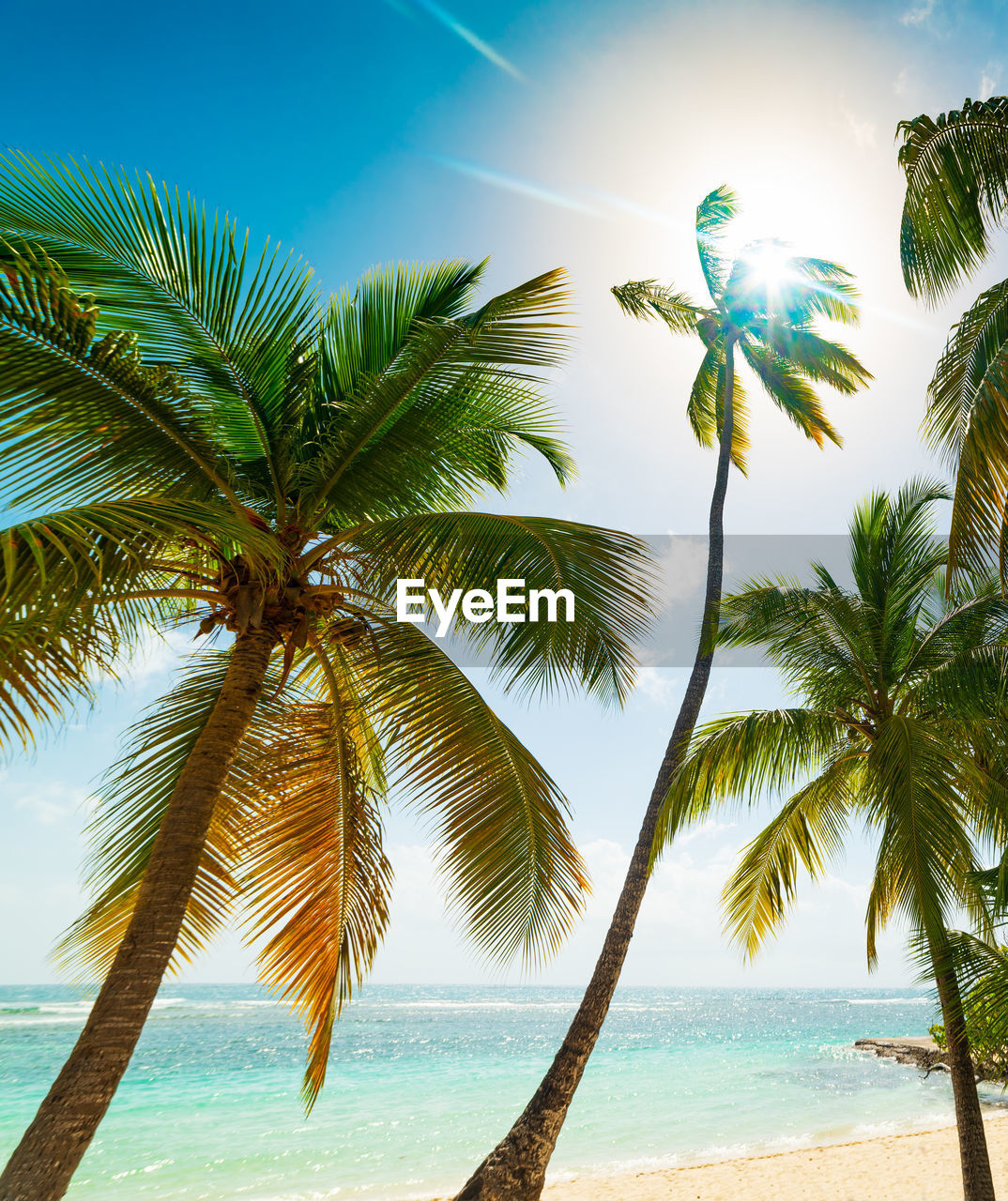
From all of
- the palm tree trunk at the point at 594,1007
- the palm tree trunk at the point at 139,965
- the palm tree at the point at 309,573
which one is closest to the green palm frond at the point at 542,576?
the palm tree at the point at 309,573

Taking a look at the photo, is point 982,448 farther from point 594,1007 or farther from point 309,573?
point 594,1007

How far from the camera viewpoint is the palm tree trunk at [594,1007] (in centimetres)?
588

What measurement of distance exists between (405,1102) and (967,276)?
21400 millimetres

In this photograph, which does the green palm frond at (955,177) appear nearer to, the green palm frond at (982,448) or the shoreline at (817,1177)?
the green palm frond at (982,448)

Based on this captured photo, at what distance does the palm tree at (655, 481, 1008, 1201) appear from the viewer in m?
6.53

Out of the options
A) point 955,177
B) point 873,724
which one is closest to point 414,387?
point 955,177

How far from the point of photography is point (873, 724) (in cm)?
851

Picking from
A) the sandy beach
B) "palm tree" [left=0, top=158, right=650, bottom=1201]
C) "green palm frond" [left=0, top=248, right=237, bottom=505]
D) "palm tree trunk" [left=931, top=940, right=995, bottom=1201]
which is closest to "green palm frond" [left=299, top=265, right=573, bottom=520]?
"palm tree" [left=0, top=158, right=650, bottom=1201]

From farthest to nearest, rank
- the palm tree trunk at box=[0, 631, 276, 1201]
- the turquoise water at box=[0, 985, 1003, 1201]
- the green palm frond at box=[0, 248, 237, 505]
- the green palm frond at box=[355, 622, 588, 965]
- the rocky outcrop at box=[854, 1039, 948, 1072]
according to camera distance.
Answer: the rocky outcrop at box=[854, 1039, 948, 1072] → the turquoise water at box=[0, 985, 1003, 1201] → the green palm frond at box=[355, 622, 588, 965] → the green palm frond at box=[0, 248, 237, 505] → the palm tree trunk at box=[0, 631, 276, 1201]

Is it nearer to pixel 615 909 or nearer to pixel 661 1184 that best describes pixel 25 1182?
pixel 615 909

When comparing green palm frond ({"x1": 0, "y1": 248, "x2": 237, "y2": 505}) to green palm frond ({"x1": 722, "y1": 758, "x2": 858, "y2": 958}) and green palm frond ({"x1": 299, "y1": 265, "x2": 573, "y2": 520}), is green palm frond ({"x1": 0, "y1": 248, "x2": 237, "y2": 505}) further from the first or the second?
green palm frond ({"x1": 722, "y1": 758, "x2": 858, "y2": 958})

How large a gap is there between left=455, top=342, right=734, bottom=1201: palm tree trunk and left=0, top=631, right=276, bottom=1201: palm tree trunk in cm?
333

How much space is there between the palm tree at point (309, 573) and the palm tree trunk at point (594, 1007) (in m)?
1.72

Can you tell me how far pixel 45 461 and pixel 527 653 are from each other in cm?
321
